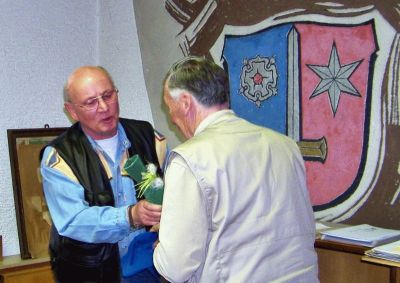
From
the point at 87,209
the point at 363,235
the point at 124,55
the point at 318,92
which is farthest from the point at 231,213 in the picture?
the point at 124,55

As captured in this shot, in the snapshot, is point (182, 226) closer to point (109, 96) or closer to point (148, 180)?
point (148, 180)

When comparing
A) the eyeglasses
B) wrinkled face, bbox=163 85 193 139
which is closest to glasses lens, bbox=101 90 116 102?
the eyeglasses

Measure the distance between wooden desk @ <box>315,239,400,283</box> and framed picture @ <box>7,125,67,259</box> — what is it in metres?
1.46

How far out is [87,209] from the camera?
1.67 m

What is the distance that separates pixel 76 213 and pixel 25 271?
1082 millimetres

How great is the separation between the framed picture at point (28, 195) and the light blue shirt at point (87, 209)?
0.96 m

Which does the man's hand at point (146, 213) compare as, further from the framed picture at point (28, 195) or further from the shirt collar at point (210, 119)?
the framed picture at point (28, 195)

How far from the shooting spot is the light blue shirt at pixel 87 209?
1646 millimetres

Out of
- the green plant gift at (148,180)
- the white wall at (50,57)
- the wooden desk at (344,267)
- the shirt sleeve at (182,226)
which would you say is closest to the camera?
the shirt sleeve at (182,226)

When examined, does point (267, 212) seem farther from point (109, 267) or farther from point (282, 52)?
point (282, 52)

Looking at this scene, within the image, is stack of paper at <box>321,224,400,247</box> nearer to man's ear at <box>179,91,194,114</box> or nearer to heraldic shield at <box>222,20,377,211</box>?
heraldic shield at <box>222,20,377,211</box>

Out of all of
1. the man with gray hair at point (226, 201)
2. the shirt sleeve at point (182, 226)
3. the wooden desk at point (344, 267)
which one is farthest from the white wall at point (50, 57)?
the shirt sleeve at point (182, 226)

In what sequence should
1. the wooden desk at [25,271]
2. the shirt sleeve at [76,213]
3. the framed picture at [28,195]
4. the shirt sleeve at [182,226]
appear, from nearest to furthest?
the shirt sleeve at [182,226] → the shirt sleeve at [76,213] → the wooden desk at [25,271] → the framed picture at [28,195]

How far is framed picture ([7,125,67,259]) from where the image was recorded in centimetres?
265
